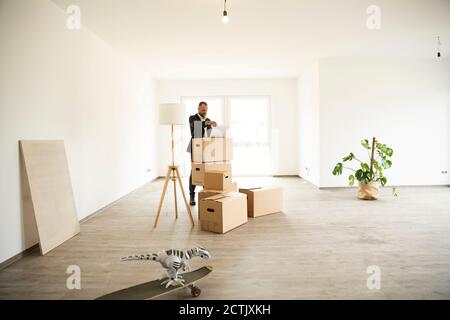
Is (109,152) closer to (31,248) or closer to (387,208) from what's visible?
(31,248)

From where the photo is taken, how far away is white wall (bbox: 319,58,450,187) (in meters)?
6.12

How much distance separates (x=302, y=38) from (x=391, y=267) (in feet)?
11.8

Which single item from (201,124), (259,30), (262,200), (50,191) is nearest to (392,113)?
(259,30)

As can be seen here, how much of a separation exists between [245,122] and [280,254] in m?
5.70

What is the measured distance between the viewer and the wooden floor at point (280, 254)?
207 centimetres

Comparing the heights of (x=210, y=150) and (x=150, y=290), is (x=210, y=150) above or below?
above

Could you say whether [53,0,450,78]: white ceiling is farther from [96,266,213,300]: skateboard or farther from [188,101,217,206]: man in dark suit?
[96,266,213,300]: skateboard

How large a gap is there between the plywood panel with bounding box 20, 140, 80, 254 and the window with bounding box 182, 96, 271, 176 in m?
4.80

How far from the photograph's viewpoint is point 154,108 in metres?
7.84

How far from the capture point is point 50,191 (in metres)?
3.00

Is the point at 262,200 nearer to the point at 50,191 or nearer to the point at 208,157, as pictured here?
the point at 208,157

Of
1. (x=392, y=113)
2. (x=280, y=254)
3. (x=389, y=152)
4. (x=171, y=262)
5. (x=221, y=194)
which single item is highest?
(x=392, y=113)

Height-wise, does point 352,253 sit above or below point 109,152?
below
